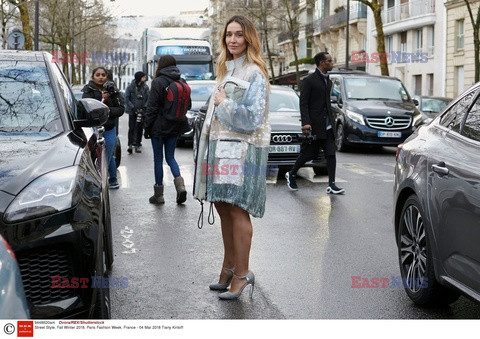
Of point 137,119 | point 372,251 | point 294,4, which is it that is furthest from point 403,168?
point 294,4

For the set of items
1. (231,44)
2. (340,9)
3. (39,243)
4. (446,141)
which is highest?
(340,9)

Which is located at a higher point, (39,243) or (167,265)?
(39,243)

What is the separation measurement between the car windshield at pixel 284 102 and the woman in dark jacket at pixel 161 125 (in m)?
5.30

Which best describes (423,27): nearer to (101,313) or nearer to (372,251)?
(372,251)

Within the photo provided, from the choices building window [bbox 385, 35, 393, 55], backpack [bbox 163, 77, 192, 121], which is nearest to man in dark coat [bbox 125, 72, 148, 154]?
backpack [bbox 163, 77, 192, 121]

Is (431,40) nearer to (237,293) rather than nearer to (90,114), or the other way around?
(237,293)

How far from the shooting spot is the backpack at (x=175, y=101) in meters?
10.7

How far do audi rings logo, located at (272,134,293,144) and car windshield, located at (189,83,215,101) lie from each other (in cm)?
763

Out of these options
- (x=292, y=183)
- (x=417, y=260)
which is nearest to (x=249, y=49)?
(x=417, y=260)

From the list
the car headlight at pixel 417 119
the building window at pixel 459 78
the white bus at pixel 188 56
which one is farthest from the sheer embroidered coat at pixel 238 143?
the building window at pixel 459 78

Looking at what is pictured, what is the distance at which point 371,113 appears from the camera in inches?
780

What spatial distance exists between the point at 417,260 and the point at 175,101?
18.5ft

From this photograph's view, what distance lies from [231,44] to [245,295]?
1.71 metres

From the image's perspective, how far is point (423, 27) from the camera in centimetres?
5016
